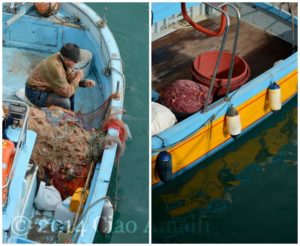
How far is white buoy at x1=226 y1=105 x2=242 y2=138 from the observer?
8234 mm

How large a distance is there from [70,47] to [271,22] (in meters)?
4.55

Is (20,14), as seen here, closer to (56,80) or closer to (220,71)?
(56,80)

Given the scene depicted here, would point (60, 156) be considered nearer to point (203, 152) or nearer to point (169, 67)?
point (203, 152)

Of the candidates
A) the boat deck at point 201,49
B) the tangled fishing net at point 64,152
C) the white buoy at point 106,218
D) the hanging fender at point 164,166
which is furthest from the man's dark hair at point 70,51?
the boat deck at point 201,49

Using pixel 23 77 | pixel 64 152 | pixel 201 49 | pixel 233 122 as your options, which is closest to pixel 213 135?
pixel 233 122

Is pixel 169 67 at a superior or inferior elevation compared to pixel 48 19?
inferior

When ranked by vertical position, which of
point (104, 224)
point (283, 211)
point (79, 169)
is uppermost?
point (79, 169)

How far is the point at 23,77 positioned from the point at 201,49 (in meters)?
2.91

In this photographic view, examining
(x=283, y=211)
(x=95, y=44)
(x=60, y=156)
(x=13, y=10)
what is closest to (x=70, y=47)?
(x=60, y=156)

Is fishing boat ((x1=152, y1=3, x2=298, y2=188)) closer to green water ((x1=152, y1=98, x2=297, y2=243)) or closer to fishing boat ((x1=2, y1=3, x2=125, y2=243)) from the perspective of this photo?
green water ((x1=152, y1=98, x2=297, y2=243))

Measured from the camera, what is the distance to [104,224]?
6836 millimetres

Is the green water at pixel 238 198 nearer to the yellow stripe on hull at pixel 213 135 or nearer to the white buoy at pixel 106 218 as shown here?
the yellow stripe on hull at pixel 213 135

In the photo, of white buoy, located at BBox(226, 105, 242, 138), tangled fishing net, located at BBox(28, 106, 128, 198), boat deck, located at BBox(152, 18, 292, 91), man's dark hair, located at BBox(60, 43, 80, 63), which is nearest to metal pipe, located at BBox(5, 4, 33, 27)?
boat deck, located at BBox(152, 18, 292, 91)

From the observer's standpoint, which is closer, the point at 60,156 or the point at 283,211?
the point at 60,156
